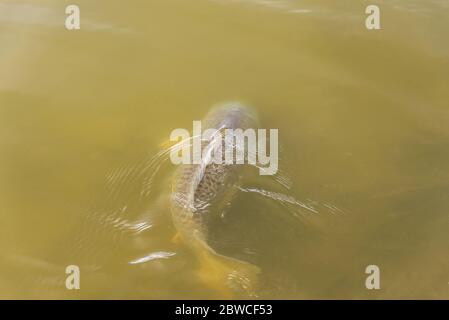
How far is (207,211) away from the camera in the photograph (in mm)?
4676

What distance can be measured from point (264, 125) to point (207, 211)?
1.39 m

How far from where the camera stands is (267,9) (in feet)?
20.4

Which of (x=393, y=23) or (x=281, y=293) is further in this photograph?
(x=393, y=23)

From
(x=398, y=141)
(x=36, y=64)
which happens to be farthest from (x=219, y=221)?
(x=36, y=64)

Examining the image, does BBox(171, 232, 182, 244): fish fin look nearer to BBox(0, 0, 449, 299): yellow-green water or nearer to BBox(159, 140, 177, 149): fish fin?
BBox(0, 0, 449, 299): yellow-green water

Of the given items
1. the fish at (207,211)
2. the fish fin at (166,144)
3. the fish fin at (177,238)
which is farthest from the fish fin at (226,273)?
the fish fin at (166,144)

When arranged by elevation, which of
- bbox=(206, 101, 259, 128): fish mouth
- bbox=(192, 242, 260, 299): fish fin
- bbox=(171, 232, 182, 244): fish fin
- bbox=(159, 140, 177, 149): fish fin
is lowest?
bbox=(192, 242, 260, 299): fish fin

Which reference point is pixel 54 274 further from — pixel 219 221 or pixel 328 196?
pixel 328 196

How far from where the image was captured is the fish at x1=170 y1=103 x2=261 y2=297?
4.33 meters

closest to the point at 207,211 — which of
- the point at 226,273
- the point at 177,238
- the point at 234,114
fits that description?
the point at 177,238

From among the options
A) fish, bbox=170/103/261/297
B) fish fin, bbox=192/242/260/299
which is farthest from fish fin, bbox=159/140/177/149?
fish fin, bbox=192/242/260/299

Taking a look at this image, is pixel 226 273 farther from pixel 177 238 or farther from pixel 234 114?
pixel 234 114

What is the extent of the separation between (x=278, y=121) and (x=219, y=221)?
1.50m

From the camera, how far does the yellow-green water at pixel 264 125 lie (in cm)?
446
